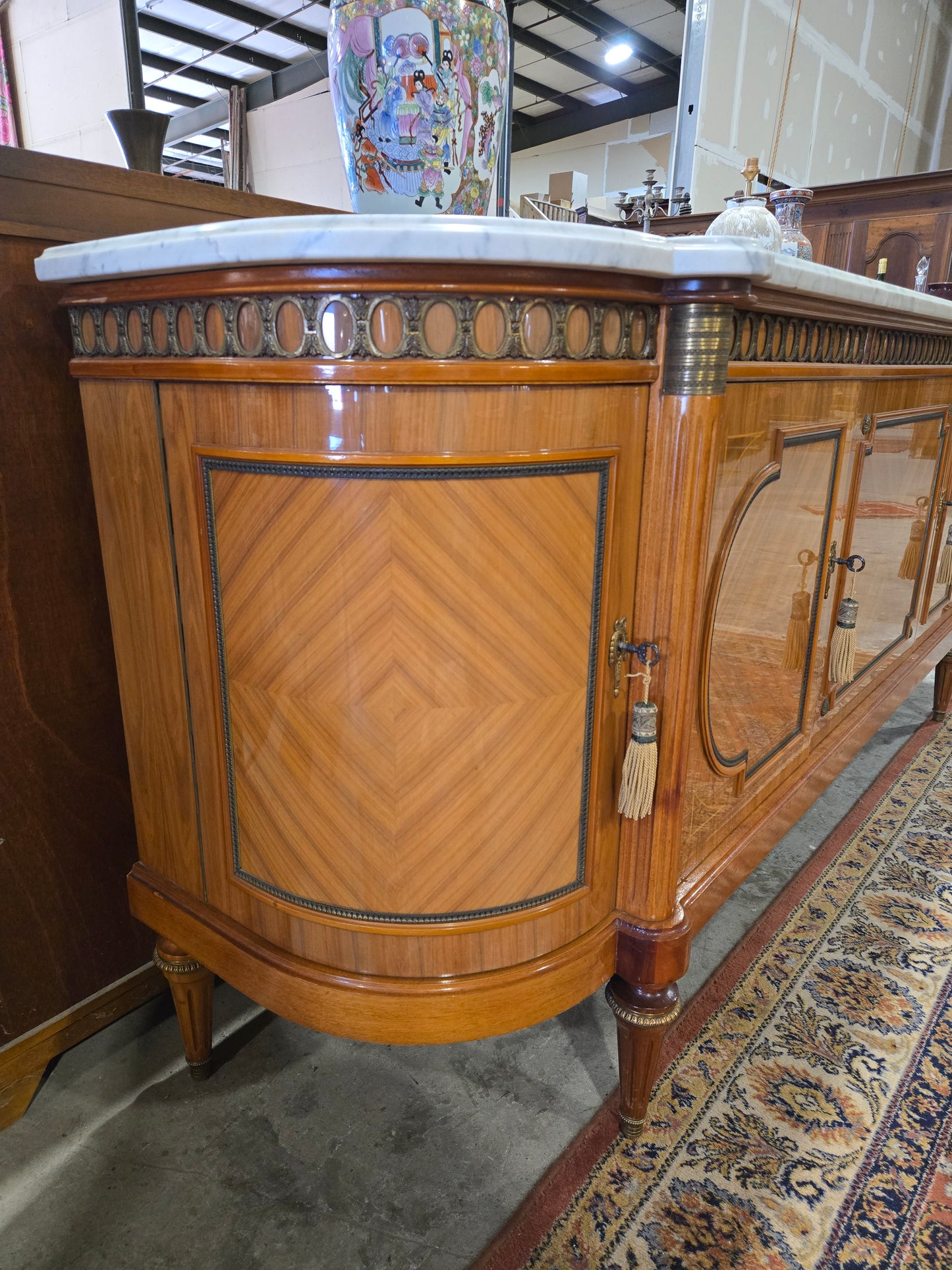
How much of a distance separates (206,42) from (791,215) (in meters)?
4.16

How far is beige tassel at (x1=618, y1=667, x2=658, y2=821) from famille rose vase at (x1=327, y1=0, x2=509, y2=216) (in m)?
0.43

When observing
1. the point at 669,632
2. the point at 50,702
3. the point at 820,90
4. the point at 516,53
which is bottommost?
the point at 50,702

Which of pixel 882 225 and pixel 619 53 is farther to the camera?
pixel 619 53

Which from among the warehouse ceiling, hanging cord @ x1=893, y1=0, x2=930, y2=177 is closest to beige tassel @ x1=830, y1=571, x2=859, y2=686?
the warehouse ceiling

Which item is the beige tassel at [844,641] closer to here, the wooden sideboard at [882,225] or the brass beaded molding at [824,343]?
the brass beaded molding at [824,343]

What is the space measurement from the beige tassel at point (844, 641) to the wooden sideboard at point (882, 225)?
1558mm

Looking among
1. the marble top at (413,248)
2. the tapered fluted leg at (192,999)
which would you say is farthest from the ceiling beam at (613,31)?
the tapered fluted leg at (192,999)

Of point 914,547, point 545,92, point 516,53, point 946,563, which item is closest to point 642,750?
point 914,547

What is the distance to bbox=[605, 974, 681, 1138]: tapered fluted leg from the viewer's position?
744 millimetres

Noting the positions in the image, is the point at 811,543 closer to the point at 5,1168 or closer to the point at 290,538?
the point at 290,538

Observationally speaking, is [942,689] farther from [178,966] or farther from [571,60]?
[571,60]

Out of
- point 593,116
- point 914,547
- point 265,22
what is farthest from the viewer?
point 593,116

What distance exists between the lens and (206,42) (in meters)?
3.97

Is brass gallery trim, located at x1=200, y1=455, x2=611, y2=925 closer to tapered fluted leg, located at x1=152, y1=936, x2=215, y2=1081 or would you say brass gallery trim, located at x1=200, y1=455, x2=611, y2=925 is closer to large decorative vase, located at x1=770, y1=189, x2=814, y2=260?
tapered fluted leg, located at x1=152, y1=936, x2=215, y2=1081
